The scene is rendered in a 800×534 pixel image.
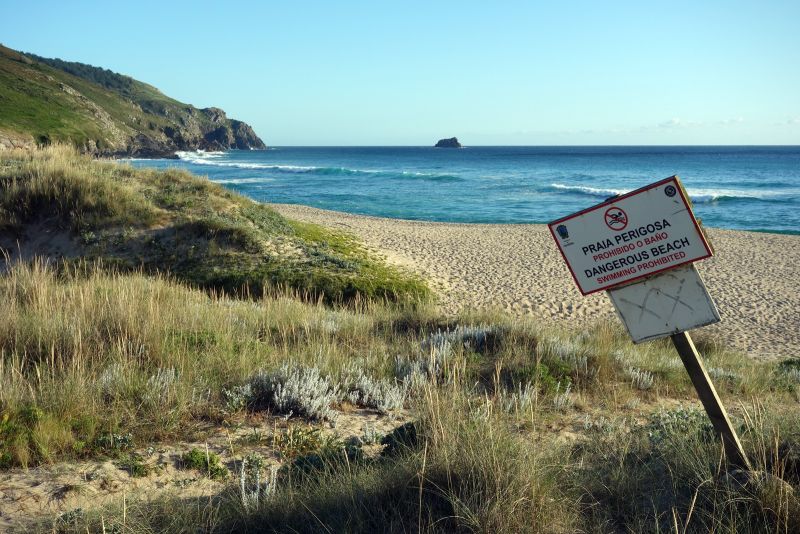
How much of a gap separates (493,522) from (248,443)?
6.75 feet

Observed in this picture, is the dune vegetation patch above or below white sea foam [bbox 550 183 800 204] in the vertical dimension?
below

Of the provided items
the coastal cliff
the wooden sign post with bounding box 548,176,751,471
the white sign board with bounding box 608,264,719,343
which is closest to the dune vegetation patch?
the wooden sign post with bounding box 548,176,751,471

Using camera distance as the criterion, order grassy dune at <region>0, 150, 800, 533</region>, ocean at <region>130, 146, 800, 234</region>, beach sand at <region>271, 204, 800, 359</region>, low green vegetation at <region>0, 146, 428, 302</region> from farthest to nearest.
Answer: ocean at <region>130, 146, 800, 234</region> → beach sand at <region>271, 204, 800, 359</region> → low green vegetation at <region>0, 146, 428, 302</region> → grassy dune at <region>0, 150, 800, 533</region>

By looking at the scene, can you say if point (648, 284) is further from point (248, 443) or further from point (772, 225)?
point (772, 225)

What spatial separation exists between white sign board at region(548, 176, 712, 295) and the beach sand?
823 centimetres

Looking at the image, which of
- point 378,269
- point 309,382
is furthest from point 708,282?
point 309,382

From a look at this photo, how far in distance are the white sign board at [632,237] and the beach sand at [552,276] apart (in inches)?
324

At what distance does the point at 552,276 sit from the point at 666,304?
43.9 feet

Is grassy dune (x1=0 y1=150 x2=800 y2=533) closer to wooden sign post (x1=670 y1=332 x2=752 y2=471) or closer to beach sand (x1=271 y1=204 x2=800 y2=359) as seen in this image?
wooden sign post (x1=670 y1=332 x2=752 y2=471)

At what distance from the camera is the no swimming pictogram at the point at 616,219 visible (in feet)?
11.0

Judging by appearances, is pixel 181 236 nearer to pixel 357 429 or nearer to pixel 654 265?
pixel 357 429

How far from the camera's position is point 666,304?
3.31 meters

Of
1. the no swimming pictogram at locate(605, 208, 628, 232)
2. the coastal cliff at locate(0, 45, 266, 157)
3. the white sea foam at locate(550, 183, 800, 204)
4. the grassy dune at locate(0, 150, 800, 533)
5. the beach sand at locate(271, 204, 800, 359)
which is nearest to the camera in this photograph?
the grassy dune at locate(0, 150, 800, 533)

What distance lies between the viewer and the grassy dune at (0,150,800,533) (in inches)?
115
